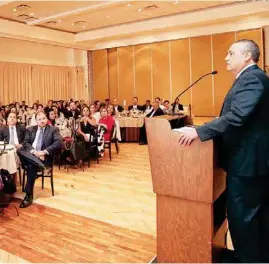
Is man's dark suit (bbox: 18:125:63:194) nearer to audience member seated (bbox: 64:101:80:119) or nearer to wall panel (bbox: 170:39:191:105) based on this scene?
audience member seated (bbox: 64:101:80:119)

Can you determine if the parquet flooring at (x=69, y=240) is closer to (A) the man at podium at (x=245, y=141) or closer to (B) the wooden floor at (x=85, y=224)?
(B) the wooden floor at (x=85, y=224)

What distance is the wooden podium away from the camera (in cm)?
206

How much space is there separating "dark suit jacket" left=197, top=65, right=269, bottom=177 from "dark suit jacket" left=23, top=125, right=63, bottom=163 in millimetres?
3045

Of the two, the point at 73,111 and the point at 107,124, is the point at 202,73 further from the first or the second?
the point at 107,124

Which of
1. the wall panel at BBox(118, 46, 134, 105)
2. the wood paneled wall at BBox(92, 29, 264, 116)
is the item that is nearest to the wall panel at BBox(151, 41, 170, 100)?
the wood paneled wall at BBox(92, 29, 264, 116)

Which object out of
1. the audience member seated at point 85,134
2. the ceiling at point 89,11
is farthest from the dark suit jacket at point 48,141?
the ceiling at point 89,11

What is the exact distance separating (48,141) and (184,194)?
303 cm

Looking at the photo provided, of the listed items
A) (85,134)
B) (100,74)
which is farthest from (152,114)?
(100,74)

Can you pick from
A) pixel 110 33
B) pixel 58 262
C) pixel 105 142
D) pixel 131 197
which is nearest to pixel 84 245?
pixel 58 262

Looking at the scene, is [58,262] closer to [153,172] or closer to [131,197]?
[153,172]

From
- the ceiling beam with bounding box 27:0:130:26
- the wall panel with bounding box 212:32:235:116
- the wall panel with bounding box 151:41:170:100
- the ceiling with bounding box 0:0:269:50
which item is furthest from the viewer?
the wall panel with bounding box 151:41:170:100

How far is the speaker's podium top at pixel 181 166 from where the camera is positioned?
204cm

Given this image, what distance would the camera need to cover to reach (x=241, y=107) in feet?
6.29

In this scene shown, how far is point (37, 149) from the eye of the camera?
15.5ft
